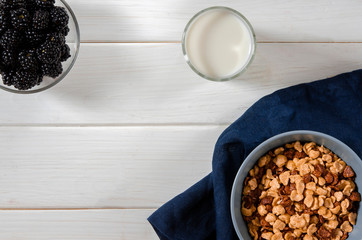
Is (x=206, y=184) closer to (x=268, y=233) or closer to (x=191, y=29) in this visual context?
(x=268, y=233)

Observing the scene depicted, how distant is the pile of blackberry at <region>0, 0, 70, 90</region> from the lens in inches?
33.1

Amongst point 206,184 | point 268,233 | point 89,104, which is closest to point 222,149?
point 206,184

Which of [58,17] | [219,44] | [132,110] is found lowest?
[132,110]

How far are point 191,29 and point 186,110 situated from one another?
0.56 ft

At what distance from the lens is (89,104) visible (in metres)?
1.03

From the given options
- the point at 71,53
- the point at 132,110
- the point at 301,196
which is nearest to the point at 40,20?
the point at 71,53

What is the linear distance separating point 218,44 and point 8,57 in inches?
16.5

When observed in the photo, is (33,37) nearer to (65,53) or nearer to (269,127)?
(65,53)

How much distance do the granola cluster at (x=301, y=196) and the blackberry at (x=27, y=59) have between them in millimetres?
461

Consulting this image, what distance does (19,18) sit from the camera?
32.9 inches

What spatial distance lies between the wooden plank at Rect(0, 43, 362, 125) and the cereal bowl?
0.12 metres

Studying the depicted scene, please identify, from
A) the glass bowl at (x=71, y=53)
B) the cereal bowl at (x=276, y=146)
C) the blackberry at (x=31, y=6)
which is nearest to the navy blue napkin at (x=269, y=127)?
the cereal bowl at (x=276, y=146)

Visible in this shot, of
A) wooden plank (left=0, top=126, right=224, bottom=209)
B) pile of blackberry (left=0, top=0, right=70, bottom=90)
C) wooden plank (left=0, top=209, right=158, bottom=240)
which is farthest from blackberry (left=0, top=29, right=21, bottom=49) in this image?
wooden plank (left=0, top=209, right=158, bottom=240)

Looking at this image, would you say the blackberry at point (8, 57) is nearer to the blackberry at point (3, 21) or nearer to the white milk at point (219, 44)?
the blackberry at point (3, 21)
